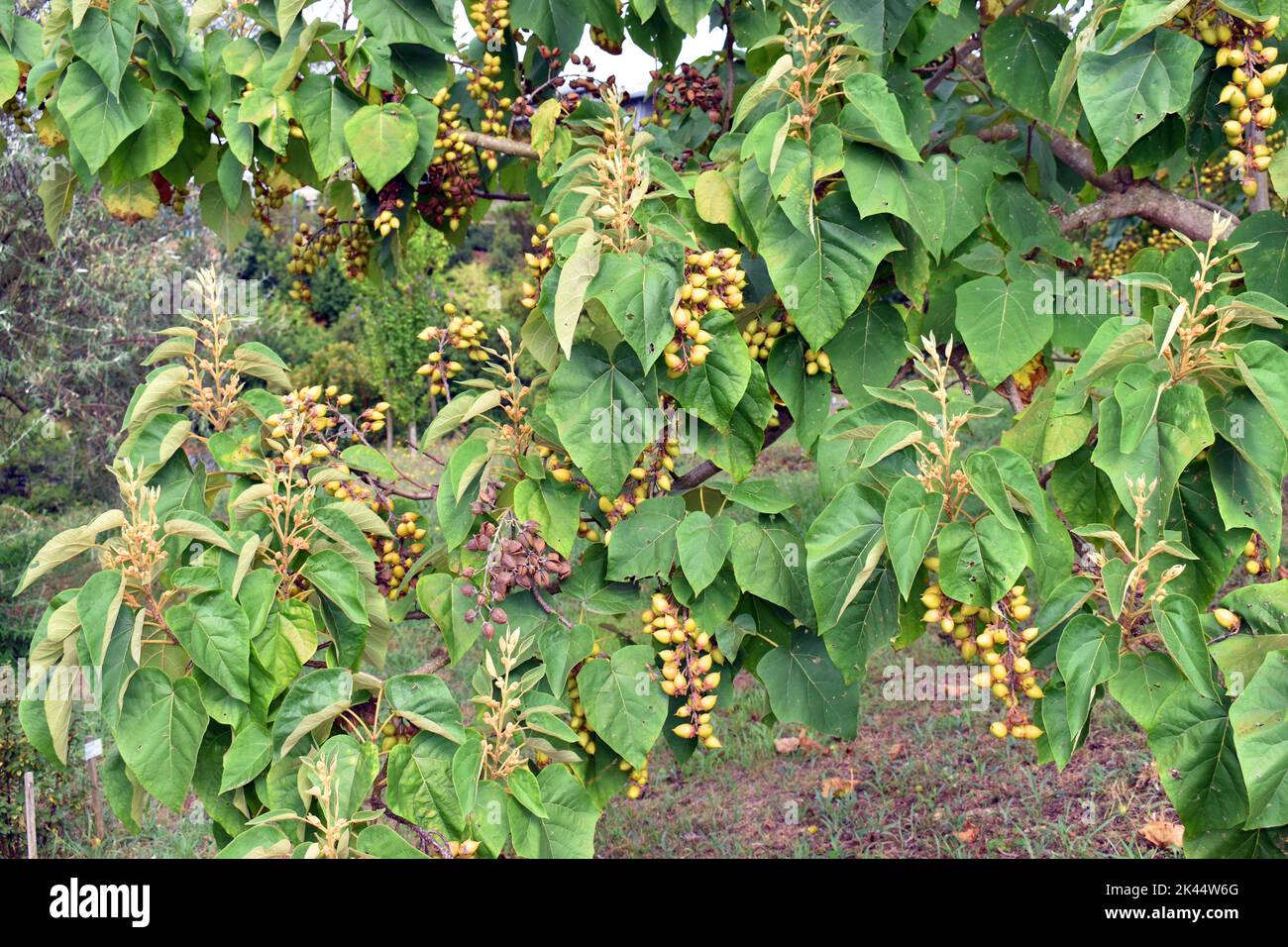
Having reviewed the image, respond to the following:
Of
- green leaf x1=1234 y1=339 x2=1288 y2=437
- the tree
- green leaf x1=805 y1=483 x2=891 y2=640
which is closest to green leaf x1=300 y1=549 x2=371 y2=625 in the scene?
the tree

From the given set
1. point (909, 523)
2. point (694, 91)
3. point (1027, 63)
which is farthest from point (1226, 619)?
point (694, 91)

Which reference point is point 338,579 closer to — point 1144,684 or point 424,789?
point 424,789

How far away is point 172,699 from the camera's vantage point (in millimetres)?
1916

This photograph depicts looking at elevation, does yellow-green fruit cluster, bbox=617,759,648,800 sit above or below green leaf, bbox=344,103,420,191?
below

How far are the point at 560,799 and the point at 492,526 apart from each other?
58cm

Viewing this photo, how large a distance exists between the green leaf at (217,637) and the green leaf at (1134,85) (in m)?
1.88

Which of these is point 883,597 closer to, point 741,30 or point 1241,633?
→ point 1241,633

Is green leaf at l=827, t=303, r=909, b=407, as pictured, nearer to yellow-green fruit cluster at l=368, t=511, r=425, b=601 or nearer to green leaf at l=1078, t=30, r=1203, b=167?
green leaf at l=1078, t=30, r=1203, b=167

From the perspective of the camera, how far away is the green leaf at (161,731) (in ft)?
6.13

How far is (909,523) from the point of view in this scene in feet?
5.74

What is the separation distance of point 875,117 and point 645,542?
100cm

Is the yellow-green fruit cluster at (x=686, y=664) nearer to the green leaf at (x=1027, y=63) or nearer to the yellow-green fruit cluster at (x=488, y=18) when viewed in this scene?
the green leaf at (x=1027, y=63)

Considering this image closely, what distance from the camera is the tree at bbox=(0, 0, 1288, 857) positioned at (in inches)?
69.7

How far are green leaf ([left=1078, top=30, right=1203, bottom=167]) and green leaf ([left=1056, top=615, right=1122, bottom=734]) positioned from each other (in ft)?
2.97
